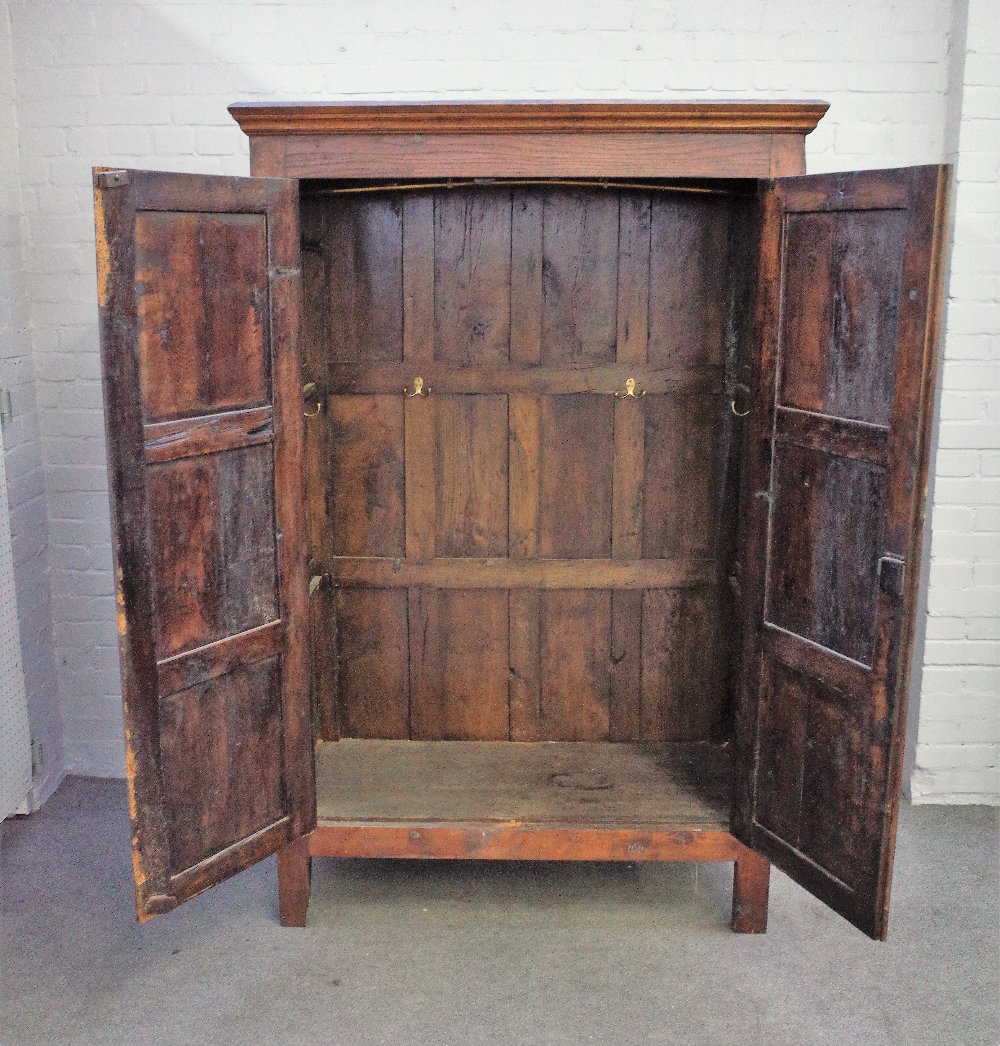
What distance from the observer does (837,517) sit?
267 centimetres

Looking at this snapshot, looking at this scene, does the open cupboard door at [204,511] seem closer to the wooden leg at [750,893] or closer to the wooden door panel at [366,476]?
the wooden door panel at [366,476]

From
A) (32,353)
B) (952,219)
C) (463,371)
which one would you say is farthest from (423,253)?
(952,219)

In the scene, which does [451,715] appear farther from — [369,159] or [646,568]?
[369,159]

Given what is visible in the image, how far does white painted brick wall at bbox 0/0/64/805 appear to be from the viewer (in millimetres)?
3488

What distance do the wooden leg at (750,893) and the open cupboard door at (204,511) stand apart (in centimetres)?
117

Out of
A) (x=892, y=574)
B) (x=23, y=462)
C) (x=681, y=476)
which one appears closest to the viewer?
(x=892, y=574)

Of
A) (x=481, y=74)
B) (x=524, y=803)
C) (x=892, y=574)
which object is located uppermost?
(x=481, y=74)

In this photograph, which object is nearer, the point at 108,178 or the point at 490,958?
the point at 108,178

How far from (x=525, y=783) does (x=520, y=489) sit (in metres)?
0.83

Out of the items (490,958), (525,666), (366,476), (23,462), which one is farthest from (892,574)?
(23,462)

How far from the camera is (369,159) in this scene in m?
2.74

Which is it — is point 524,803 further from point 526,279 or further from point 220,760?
point 526,279

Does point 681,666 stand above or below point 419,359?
below

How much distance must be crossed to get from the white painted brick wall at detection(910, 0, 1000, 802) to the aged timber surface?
2.70 feet
